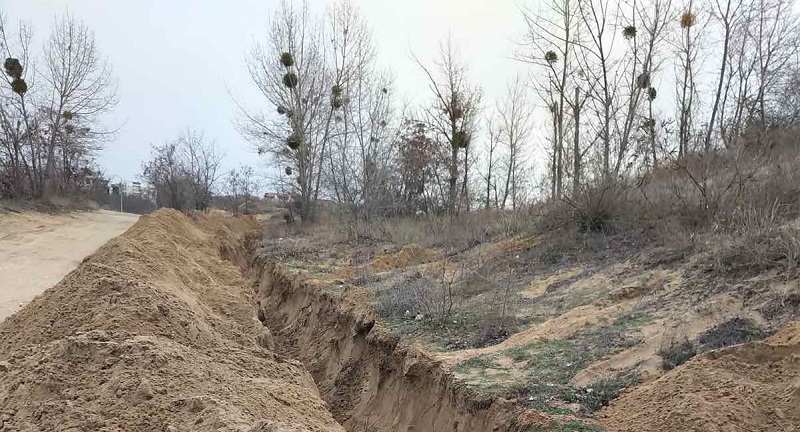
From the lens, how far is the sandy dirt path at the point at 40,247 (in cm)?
987

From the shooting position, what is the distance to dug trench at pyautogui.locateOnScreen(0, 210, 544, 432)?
3564 mm

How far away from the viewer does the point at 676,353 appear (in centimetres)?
473

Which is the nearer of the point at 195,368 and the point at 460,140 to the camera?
the point at 195,368

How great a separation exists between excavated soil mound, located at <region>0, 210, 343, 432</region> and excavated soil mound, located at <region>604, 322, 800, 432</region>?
226 centimetres

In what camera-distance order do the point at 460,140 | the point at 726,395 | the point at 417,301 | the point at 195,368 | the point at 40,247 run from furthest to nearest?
the point at 460,140 → the point at 40,247 → the point at 417,301 → the point at 195,368 → the point at 726,395

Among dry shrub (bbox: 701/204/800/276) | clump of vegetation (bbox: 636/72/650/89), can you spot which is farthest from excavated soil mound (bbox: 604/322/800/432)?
clump of vegetation (bbox: 636/72/650/89)

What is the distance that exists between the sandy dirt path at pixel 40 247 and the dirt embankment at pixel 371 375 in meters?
4.05

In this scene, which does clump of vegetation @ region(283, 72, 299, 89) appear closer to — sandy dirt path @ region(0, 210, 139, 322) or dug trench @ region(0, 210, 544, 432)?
sandy dirt path @ region(0, 210, 139, 322)

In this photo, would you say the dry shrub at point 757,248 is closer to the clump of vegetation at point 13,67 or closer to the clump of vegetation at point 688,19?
the clump of vegetation at point 688,19

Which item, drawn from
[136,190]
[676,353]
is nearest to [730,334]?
[676,353]

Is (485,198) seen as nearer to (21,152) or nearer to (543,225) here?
(543,225)

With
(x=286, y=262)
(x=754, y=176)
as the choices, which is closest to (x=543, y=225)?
(x=754, y=176)

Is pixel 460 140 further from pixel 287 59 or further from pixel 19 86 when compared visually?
pixel 19 86

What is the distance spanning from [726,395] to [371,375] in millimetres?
4213
